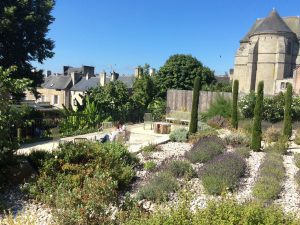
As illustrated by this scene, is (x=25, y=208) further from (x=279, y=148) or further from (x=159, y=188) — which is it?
(x=279, y=148)

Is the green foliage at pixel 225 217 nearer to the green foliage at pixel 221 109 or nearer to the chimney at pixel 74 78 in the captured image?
the green foliage at pixel 221 109

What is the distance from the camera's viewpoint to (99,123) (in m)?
20.5

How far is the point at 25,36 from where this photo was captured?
67.3ft

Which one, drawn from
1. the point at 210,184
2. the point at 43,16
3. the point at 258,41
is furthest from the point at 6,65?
the point at 258,41

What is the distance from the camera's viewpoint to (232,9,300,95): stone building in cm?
4556

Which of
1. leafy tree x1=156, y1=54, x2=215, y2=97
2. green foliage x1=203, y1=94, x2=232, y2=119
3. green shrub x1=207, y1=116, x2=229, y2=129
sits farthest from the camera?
leafy tree x1=156, y1=54, x2=215, y2=97

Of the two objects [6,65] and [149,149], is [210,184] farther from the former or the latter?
[6,65]

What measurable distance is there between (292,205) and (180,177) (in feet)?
9.89

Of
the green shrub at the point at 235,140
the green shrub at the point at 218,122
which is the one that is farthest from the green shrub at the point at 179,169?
the green shrub at the point at 218,122

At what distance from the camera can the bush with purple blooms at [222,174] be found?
8.08 m

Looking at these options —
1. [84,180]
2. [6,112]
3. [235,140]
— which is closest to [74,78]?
[235,140]

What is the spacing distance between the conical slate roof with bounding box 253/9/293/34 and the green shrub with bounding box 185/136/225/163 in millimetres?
→ 38139

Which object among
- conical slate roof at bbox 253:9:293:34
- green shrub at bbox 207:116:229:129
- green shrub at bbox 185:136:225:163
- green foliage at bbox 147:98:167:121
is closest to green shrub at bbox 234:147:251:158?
green shrub at bbox 185:136:225:163

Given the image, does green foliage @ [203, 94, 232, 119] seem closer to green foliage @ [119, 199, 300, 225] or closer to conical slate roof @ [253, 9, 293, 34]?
green foliage @ [119, 199, 300, 225]
